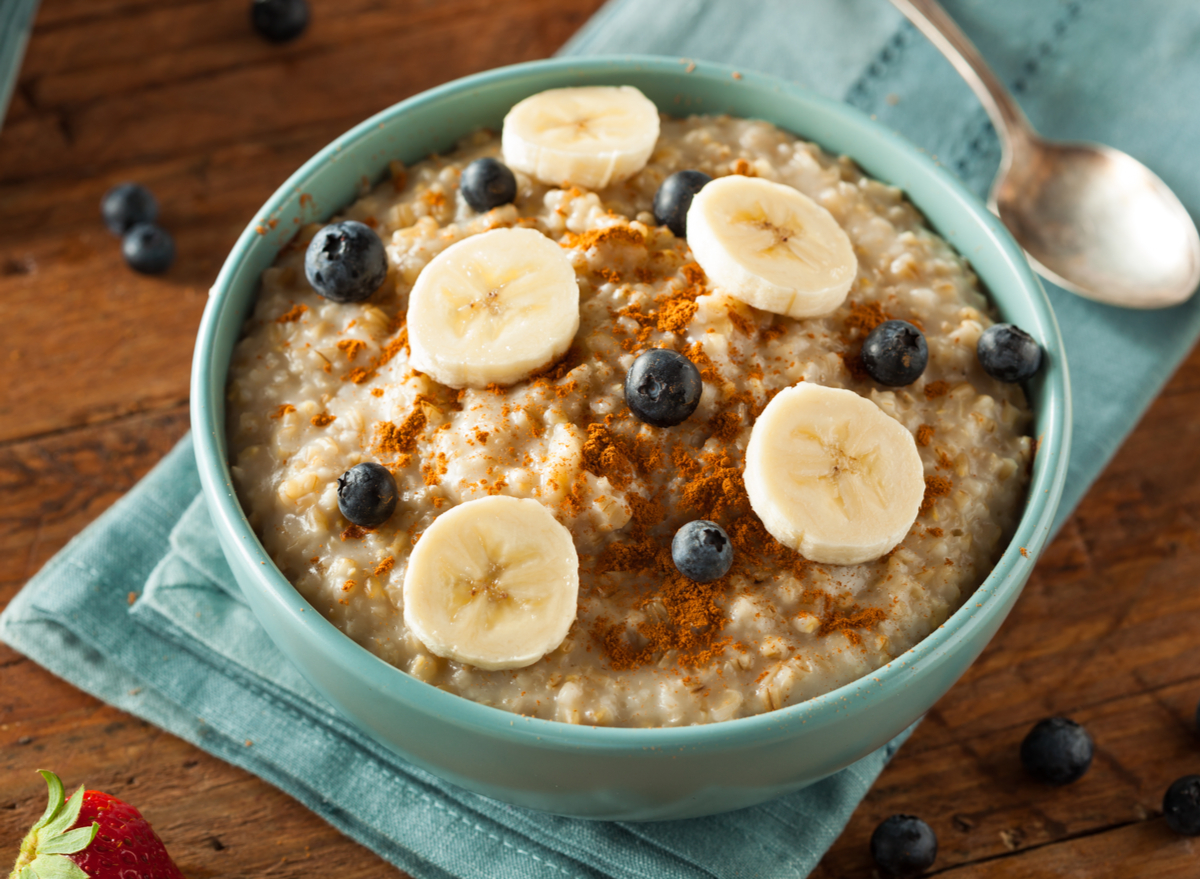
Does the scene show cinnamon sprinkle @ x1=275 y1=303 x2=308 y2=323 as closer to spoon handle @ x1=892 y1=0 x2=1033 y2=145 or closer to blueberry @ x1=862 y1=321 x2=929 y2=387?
blueberry @ x1=862 y1=321 x2=929 y2=387

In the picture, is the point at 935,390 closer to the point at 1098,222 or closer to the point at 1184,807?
the point at 1184,807

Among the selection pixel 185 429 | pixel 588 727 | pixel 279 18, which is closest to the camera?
pixel 588 727

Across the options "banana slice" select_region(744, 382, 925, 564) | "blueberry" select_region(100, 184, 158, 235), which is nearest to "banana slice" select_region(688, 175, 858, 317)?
"banana slice" select_region(744, 382, 925, 564)

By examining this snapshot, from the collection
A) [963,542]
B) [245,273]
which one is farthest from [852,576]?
[245,273]

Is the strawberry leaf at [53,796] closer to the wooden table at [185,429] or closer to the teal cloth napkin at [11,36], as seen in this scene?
the wooden table at [185,429]

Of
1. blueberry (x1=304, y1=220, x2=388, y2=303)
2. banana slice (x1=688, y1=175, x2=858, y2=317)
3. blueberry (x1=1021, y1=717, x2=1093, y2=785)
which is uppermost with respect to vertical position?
banana slice (x1=688, y1=175, x2=858, y2=317)

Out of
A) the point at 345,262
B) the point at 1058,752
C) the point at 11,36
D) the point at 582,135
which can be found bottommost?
the point at 11,36

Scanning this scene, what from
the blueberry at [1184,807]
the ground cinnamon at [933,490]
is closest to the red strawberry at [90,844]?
the ground cinnamon at [933,490]

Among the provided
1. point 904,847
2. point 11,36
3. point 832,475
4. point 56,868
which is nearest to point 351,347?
point 832,475
